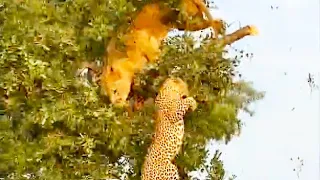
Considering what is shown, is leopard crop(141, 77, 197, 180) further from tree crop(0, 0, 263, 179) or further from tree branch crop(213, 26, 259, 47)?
tree branch crop(213, 26, 259, 47)

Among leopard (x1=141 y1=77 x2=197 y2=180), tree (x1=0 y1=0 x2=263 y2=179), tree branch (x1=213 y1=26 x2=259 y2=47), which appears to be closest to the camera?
tree (x1=0 y1=0 x2=263 y2=179)

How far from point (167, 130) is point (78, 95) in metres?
0.30

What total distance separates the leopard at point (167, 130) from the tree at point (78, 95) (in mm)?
63

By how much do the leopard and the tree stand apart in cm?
6

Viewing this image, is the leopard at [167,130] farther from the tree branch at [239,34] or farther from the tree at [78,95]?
the tree branch at [239,34]

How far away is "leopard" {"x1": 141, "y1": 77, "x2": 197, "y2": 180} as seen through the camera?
86.7 inches

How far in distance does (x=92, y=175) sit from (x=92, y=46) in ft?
1.38

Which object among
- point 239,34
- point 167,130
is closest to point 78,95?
point 167,130

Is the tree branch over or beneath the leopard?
over

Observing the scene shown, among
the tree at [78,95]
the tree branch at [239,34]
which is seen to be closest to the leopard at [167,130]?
the tree at [78,95]

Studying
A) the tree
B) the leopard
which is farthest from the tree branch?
the leopard

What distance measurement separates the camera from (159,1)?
2.36 m

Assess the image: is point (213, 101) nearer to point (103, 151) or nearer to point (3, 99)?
point (103, 151)

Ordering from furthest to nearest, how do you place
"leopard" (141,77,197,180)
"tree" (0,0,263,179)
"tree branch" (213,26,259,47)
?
1. "tree branch" (213,26,259,47)
2. "leopard" (141,77,197,180)
3. "tree" (0,0,263,179)
